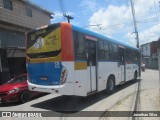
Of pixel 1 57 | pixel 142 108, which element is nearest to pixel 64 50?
pixel 142 108

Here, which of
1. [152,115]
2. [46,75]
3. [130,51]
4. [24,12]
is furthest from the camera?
[24,12]

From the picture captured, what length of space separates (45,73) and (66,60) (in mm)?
1193

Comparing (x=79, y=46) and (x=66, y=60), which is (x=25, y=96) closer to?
(x=66, y=60)

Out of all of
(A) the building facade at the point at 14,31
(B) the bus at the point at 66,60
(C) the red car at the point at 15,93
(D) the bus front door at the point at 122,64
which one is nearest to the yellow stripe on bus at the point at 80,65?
(B) the bus at the point at 66,60

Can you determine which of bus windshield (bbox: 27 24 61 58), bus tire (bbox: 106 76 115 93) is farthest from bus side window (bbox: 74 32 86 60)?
bus tire (bbox: 106 76 115 93)

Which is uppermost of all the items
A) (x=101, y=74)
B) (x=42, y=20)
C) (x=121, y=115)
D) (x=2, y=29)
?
(x=42, y=20)

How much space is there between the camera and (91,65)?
9.76 meters

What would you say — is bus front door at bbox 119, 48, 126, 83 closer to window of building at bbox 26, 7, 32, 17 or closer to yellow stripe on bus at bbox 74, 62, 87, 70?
yellow stripe on bus at bbox 74, 62, 87, 70

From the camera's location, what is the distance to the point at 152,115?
24.0 ft

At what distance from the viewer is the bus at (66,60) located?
325 inches

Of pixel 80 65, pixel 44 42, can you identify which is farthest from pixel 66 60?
pixel 44 42

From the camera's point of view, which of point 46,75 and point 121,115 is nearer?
point 121,115

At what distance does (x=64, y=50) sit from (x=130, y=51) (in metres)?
9.07

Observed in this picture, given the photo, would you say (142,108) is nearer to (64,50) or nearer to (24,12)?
(64,50)
